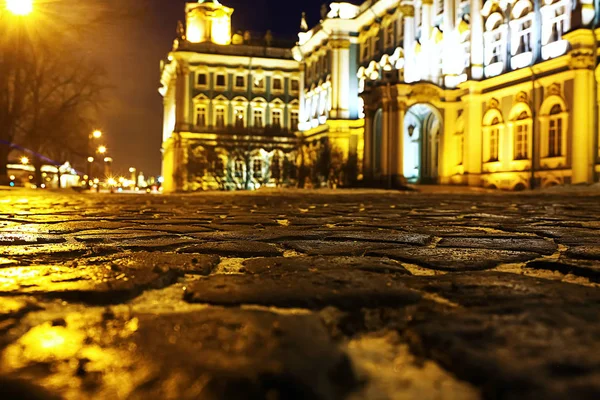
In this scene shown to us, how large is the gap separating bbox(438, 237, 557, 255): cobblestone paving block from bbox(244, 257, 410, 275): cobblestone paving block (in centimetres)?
105

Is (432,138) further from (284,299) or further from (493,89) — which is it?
(284,299)

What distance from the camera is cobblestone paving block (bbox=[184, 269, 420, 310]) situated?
6.45ft

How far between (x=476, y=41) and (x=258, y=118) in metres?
32.7

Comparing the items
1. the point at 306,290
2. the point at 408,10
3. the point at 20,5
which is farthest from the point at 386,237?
the point at 408,10

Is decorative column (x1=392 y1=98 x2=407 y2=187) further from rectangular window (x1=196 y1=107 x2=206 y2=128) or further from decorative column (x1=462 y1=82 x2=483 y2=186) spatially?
rectangular window (x1=196 y1=107 x2=206 y2=128)

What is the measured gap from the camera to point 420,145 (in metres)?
36.5

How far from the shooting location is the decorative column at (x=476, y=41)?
31312mm

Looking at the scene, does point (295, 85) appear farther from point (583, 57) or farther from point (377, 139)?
point (583, 57)

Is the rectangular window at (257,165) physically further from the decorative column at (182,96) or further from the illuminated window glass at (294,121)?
the decorative column at (182,96)

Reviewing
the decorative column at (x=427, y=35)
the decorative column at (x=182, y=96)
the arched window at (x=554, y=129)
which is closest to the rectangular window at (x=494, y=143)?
the arched window at (x=554, y=129)

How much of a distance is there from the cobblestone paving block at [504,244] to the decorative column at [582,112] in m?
23.3

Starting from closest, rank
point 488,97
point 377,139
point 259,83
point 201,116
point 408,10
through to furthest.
Answer: point 488,97 < point 377,139 < point 408,10 < point 201,116 < point 259,83

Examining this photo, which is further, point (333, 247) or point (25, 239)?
point (25, 239)

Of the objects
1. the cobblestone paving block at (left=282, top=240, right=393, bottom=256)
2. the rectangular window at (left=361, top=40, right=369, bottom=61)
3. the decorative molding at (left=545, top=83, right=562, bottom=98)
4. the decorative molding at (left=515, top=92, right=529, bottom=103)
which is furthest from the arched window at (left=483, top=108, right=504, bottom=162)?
the cobblestone paving block at (left=282, top=240, right=393, bottom=256)
